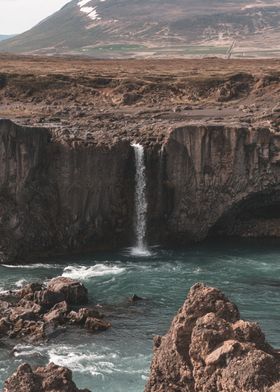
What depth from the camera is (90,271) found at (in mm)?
45094

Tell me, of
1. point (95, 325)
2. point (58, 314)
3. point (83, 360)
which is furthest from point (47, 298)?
point (83, 360)

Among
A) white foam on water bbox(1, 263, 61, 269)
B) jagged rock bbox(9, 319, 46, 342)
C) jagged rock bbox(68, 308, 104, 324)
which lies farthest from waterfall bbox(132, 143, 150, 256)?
jagged rock bbox(9, 319, 46, 342)

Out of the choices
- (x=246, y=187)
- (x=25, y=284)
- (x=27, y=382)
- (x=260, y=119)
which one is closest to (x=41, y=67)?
(x=260, y=119)

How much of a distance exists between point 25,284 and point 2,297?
107 inches

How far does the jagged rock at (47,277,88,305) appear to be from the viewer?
1522 inches

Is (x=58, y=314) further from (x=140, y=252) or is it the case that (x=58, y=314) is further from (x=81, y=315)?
(x=140, y=252)

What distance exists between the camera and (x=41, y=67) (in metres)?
91.1

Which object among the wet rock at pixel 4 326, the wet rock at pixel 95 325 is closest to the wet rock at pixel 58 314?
the wet rock at pixel 95 325

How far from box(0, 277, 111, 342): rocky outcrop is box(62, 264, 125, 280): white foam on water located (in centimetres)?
374

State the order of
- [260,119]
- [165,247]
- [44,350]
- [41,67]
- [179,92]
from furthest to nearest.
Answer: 1. [41,67]
2. [179,92]
3. [260,119]
4. [165,247]
5. [44,350]

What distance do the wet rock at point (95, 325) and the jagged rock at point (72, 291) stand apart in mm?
3697

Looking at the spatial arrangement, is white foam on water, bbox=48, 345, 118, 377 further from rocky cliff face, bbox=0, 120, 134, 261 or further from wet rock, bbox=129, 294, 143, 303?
rocky cliff face, bbox=0, 120, 134, 261

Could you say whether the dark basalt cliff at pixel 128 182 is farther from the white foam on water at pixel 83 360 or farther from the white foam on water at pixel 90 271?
the white foam on water at pixel 83 360

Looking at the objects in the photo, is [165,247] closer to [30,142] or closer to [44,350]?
[30,142]
